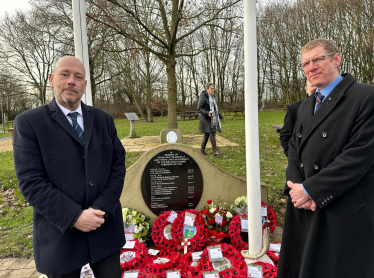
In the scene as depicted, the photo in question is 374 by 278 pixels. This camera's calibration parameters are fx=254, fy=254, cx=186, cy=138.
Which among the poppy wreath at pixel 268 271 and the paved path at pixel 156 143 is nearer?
the poppy wreath at pixel 268 271

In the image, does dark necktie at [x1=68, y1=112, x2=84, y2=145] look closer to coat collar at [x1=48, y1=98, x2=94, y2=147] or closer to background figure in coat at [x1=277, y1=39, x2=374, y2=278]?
coat collar at [x1=48, y1=98, x2=94, y2=147]

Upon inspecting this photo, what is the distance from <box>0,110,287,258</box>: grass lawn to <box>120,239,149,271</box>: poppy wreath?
1300 millimetres

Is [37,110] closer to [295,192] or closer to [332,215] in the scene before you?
[295,192]

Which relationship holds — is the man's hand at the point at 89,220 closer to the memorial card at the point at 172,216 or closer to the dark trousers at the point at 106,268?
the dark trousers at the point at 106,268

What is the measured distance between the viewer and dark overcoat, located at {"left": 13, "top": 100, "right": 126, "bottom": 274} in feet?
4.40

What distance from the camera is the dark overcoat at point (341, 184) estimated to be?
1.34 m

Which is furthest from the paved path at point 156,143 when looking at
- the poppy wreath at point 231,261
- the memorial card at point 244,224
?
the poppy wreath at point 231,261

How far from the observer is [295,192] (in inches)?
59.7

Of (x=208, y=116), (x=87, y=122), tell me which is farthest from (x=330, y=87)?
(x=208, y=116)

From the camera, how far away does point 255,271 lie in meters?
2.32

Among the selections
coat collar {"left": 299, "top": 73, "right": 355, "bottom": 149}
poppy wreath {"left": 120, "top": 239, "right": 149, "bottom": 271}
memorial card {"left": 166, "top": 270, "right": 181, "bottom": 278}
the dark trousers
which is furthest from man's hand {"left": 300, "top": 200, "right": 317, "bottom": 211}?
poppy wreath {"left": 120, "top": 239, "right": 149, "bottom": 271}

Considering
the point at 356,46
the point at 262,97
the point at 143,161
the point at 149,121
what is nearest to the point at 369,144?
the point at 262,97

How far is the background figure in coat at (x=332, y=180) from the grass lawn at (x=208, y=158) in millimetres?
963

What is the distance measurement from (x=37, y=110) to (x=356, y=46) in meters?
18.4
